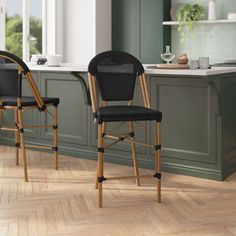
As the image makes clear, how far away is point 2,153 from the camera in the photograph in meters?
4.88

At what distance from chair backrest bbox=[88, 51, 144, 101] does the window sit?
3985 mm

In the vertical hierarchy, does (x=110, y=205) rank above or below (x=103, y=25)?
below

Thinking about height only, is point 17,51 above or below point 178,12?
below

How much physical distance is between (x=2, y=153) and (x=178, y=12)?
10.6 feet

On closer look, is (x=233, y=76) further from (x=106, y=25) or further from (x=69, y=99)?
(x=106, y=25)

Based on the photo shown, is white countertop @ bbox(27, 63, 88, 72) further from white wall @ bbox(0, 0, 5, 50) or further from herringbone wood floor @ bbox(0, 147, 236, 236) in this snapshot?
white wall @ bbox(0, 0, 5, 50)

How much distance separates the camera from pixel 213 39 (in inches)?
270

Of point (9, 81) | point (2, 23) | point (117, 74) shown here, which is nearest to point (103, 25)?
point (2, 23)

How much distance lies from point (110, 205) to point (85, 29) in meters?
4.56

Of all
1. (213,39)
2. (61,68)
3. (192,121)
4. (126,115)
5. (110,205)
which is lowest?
(110,205)

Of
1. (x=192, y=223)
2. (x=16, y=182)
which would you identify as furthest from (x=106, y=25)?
(x=192, y=223)

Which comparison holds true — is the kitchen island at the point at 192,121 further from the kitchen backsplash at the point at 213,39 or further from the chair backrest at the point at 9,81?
the kitchen backsplash at the point at 213,39

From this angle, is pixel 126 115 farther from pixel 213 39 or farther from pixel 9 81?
pixel 213 39

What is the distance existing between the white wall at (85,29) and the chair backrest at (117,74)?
3.69 metres
